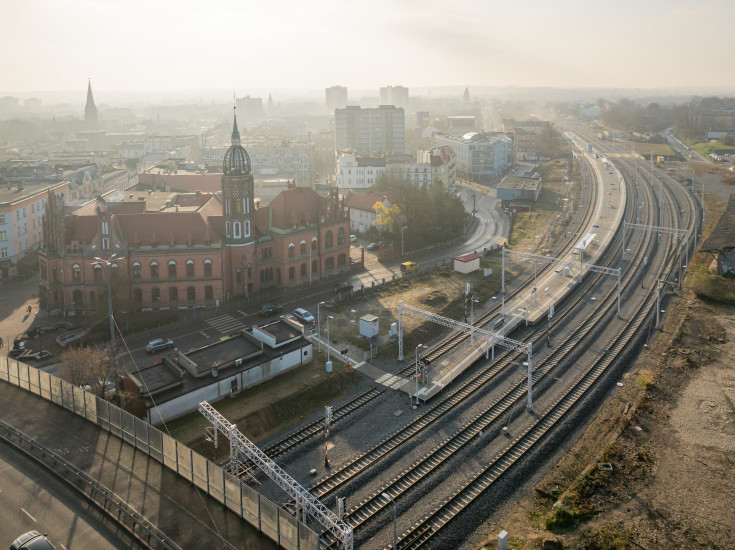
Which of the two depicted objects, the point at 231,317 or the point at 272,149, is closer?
the point at 231,317

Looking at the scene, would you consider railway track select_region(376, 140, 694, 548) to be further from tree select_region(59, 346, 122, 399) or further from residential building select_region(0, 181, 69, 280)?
residential building select_region(0, 181, 69, 280)

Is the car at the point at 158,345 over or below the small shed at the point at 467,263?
below

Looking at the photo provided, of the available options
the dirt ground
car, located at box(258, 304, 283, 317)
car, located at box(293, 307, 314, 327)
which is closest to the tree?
car, located at box(258, 304, 283, 317)

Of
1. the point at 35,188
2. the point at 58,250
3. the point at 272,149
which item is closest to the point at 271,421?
the point at 58,250

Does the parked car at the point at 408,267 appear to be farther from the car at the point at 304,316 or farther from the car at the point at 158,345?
the car at the point at 158,345

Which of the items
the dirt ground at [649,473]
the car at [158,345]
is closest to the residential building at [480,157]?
the dirt ground at [649,473]

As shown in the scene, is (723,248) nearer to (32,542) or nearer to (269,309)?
(269,309)

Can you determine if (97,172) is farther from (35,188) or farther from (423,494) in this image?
(423,494)

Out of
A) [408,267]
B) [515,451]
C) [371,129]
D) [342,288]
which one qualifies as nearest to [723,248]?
[408,267]
